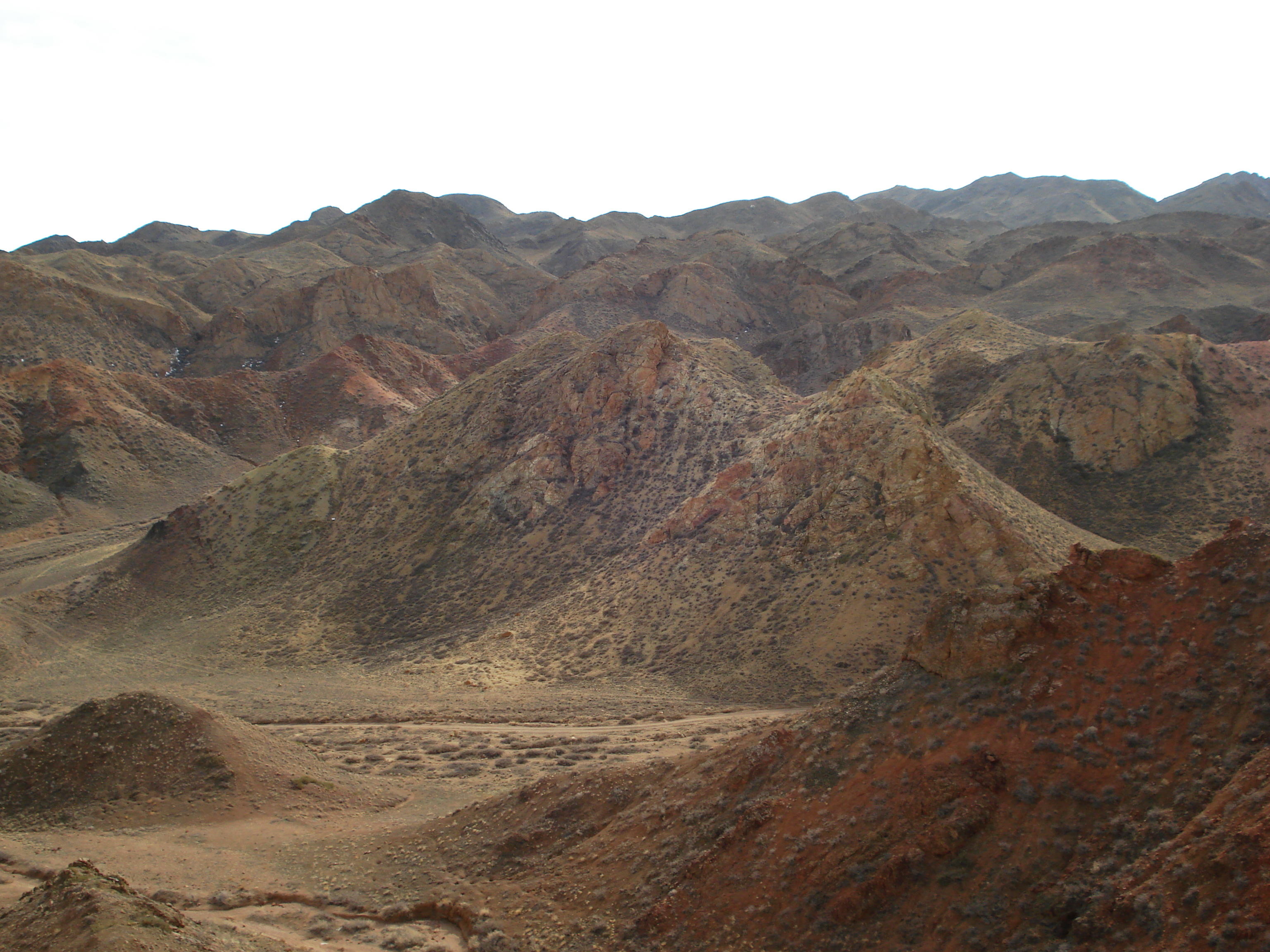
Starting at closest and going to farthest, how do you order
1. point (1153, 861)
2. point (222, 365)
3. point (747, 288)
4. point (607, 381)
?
point (1153, 861) → point (607, 381) → point (222, 365) → point (747, 288)

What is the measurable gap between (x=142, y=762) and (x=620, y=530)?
19.2m

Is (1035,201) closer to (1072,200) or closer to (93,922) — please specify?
(1072,200)

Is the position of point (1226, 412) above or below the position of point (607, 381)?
below

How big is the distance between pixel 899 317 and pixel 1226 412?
38.9 m

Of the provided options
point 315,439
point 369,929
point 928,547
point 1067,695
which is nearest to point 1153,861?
point 1067,695

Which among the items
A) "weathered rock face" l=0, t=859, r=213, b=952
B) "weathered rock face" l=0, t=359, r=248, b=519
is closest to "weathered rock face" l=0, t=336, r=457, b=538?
"weathered rock face" l=0, t=359, r=248, b=519

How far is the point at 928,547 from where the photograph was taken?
2417 centimetres

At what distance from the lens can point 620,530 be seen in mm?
33312

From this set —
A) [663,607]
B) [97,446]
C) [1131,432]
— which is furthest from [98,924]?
[97,446]

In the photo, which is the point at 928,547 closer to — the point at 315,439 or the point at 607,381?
the point at 607,381

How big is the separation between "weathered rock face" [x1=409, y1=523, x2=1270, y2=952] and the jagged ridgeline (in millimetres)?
11175

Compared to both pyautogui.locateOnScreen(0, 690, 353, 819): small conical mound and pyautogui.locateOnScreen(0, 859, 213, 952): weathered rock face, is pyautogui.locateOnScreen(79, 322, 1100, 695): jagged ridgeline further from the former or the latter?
pyautogui.locateOnScreen(0, 859, 213, 952): weathered rock face

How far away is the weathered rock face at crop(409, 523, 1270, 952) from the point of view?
7.67m

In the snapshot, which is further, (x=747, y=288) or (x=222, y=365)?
(x=747, y=288)
